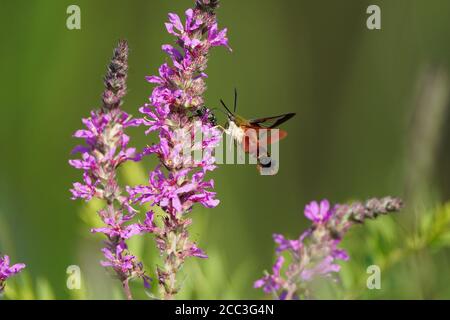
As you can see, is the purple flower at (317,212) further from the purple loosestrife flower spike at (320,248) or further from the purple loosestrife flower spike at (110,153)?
the purple loosestrife flower spike at (110,153)

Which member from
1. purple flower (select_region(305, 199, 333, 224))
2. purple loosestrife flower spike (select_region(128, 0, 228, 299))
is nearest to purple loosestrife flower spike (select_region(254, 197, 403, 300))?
purple flower (select_region(305, 199, 333, 224))

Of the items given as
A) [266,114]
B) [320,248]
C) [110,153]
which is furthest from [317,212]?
[266,114]

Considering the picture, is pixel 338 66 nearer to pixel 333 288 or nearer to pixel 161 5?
pixel 161 5

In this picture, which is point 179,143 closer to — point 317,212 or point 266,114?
point 317,212

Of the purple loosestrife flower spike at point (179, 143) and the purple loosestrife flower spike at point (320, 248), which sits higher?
the purple loosestrife flower spike at point (179, 143)

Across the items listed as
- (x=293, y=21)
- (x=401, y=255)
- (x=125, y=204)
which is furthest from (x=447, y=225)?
(x=293, y=21)

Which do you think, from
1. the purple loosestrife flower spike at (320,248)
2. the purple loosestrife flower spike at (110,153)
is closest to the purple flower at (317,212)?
the purple loosestrife flower spike at (320,248)
